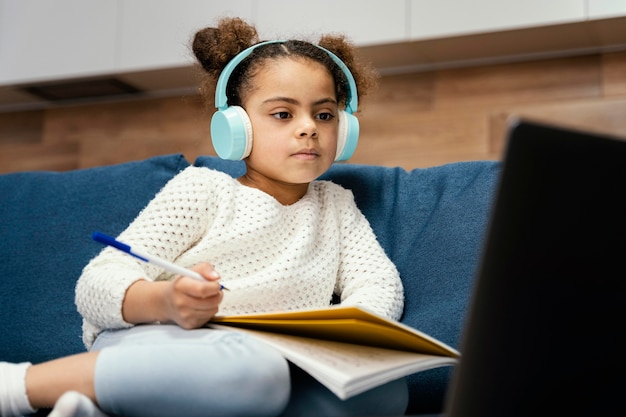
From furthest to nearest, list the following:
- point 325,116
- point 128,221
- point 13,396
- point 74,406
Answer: point 128,221 < point 325,116 < point 13,396 < point 74,406

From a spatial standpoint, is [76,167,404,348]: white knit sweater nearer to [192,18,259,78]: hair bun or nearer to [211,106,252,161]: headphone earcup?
[211,106,252,161]: headphone earcup

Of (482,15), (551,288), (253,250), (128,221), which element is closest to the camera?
(551,288)

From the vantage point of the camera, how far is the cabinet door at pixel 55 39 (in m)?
2.79

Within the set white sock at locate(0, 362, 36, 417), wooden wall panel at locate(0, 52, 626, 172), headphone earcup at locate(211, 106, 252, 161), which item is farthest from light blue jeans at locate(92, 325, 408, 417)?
wooden wall panel at locate(0, 52, 626, 172)

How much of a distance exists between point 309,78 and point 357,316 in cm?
62

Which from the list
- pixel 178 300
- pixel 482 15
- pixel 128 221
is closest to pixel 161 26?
pixel 482 15

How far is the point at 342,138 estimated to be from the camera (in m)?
1.48

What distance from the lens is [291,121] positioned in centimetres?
142

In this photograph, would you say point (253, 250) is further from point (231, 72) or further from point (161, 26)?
point (161, 26)

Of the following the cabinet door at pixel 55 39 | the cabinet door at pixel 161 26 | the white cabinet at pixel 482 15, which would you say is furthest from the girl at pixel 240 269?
the cabinet door at pixel 55 39

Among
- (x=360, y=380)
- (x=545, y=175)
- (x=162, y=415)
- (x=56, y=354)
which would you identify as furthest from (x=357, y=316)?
(x=56, y=354)

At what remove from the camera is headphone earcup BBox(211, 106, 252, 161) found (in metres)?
1.40

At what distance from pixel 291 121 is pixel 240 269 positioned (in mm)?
271

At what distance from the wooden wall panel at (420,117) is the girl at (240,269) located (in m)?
0.65
